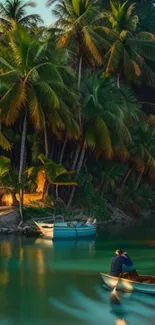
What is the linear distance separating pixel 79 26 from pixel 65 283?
21.8 m

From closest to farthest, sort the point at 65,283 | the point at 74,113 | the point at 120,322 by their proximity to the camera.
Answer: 1. the point at 120,322
2. the point at 65,283
3. the point at 74,113

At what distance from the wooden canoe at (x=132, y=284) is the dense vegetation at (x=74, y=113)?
14459 millimetres

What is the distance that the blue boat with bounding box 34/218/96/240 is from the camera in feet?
95.1

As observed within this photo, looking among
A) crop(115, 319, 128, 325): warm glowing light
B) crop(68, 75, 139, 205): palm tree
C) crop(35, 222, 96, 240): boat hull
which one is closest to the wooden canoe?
crop(115, 319, 128, 325): warm glowing light

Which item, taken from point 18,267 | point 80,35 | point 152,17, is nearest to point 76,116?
point 80,35

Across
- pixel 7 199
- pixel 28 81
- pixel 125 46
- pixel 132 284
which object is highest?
pixel 125 46

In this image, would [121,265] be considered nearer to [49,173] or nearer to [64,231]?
[64,231]

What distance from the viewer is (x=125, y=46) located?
1665 inches

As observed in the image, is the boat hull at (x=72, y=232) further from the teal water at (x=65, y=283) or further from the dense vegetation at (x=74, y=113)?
the dense vegetation at (x=74, y=113)

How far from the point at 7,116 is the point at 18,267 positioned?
468 inches

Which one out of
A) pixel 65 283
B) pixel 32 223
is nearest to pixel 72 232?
pixel 32 223

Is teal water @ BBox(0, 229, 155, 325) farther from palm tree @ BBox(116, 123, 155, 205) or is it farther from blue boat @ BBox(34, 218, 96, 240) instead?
palm tree @ BBox(116, 123, 155, 205)

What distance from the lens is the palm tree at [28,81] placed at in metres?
30.6

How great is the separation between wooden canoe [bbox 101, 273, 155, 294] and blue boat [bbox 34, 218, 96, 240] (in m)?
11.2
